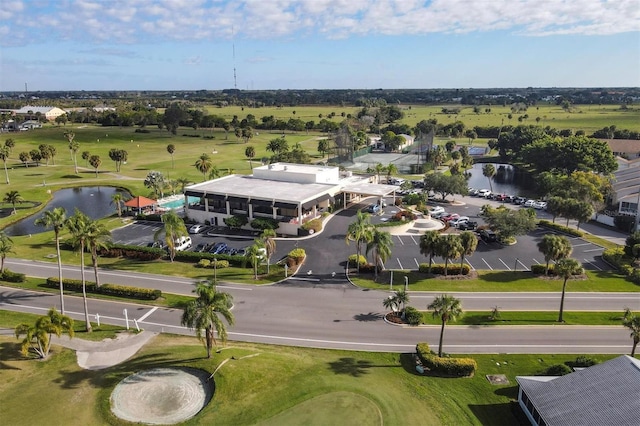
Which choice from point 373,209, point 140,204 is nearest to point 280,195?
point 373,209

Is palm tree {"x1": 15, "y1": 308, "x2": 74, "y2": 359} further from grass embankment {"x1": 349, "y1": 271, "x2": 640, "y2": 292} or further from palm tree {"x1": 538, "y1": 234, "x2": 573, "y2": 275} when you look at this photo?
palm tree {"x1": 538, "y1": 234, "x2": 573, "y2": 275}

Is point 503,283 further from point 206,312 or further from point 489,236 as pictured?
point 206,312

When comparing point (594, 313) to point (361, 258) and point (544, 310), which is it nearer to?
point (544, 310)

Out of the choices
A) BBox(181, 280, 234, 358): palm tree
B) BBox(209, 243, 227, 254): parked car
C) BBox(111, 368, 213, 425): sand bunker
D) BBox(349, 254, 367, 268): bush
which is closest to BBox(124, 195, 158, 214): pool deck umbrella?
BBox(209, 243, 227, 254): parked car

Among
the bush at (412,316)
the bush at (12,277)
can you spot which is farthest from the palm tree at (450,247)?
the bush at (12,277)

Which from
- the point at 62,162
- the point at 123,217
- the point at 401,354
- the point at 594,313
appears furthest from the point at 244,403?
the point at 62,162

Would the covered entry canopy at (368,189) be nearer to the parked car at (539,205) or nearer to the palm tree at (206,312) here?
the parked car at (539,205)
